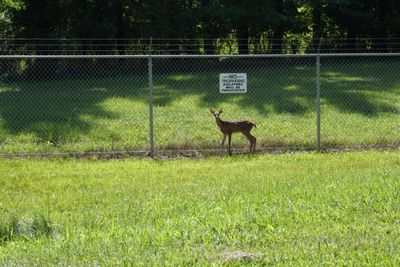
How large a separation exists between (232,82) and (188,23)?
16976 mm

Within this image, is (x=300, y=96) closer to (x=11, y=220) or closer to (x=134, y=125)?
(x=134, y=125)

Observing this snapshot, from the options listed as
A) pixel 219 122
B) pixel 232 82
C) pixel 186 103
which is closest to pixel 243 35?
pixel 186 103

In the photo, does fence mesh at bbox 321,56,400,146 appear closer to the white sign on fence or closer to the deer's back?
the deer's back

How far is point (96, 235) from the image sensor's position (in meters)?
5.36

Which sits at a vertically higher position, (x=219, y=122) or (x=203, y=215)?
(x=219, y=122)

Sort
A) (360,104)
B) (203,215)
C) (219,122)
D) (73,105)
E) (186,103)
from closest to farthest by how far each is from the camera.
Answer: (203,215)
(219,122)
(360,104)
(186,103)
(73,105)

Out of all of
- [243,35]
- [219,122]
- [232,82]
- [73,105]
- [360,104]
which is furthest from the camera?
[243,35]

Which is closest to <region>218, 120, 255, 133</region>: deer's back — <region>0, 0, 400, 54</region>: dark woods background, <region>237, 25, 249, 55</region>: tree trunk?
<region>0, 0, 400, 54</region>: dark woods background

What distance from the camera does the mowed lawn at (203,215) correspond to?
480 centimetres

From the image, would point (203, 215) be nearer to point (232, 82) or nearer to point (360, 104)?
point (232, 82)

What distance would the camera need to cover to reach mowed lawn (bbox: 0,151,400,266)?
480 centimetres

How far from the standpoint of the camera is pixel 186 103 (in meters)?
15.8

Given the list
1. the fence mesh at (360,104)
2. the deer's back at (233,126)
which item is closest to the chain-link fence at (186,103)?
the fence mesh at (360,104)

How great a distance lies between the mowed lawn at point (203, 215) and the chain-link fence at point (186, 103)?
7.15 feet
